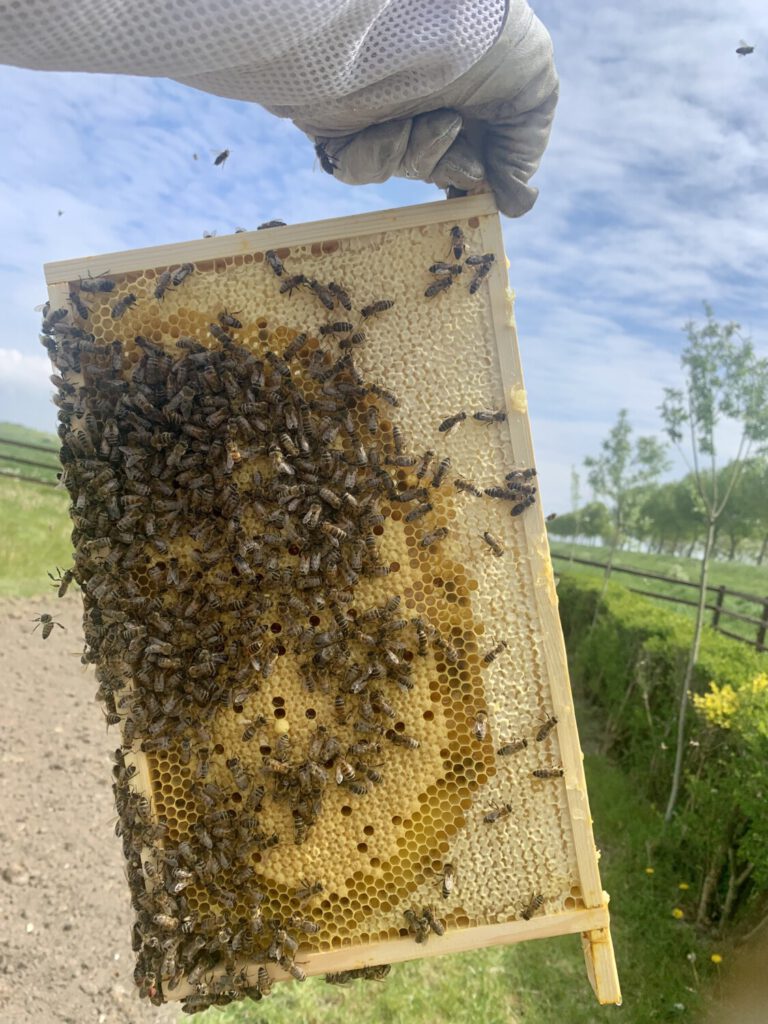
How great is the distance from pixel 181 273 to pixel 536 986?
8.42 meters

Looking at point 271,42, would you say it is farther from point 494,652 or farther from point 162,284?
point 494,652

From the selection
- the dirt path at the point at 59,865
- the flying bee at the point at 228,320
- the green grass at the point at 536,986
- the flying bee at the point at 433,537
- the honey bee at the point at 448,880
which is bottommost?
the green grass at the point at 536,986

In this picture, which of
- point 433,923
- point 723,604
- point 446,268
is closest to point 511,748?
point 433,923

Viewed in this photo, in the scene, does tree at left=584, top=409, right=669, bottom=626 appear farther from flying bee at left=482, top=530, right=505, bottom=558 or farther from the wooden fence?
flying bee at left=482, top=530, right=505, bottom=558

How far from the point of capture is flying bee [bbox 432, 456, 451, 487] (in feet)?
11.4

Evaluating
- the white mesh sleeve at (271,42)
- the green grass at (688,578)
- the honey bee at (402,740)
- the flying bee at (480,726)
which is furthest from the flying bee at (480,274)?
the green grass at (688,578)

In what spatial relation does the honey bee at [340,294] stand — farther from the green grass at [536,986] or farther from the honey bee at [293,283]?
the green grass at [536,986]

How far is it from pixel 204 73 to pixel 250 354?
1251 mm

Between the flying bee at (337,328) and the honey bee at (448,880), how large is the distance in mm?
2689

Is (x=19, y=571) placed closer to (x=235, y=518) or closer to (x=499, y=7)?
(x=235, y=518)

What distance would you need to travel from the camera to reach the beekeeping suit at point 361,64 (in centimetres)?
212

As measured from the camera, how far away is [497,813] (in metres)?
3.52

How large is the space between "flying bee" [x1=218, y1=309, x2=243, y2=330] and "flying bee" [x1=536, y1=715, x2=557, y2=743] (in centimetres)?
248

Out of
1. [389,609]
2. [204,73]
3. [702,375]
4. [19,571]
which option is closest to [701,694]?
[702,375]
